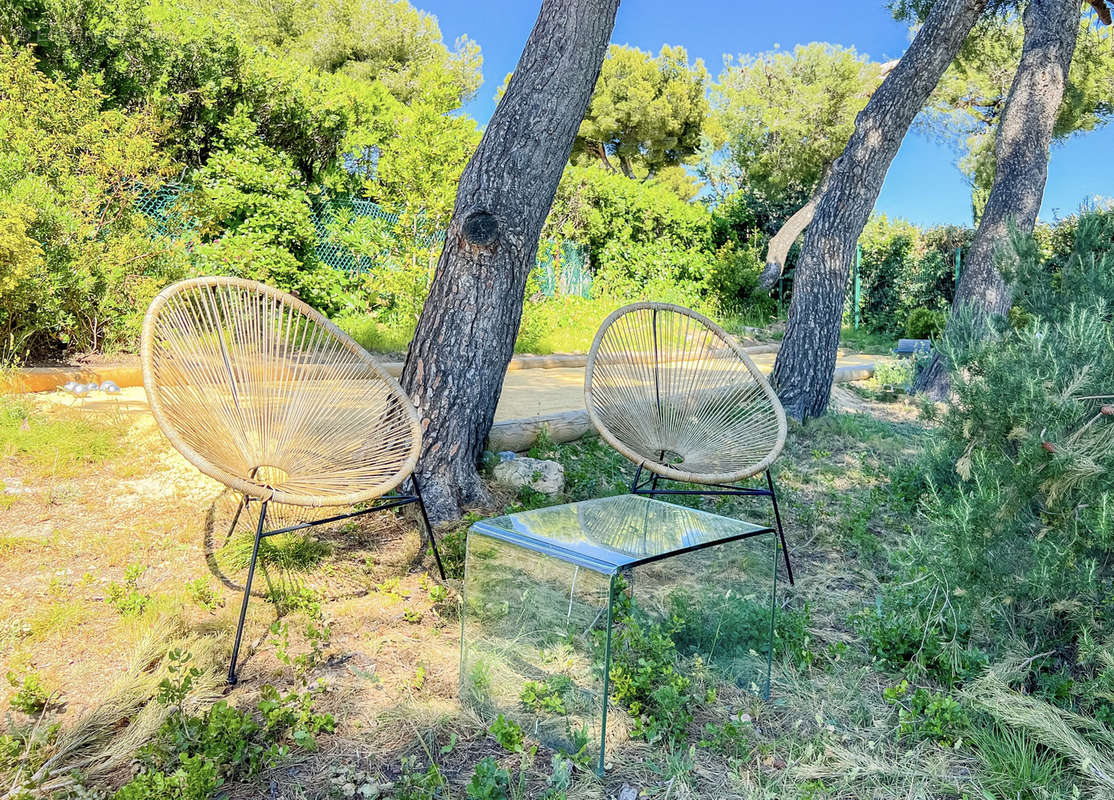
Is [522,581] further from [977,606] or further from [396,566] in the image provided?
[977,606]

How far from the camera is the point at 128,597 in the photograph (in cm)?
206

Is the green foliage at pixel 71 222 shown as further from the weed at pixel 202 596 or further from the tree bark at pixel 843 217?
the tree bark at pixel 843 217

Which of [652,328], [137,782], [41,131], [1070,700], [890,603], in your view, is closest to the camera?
[137,782]

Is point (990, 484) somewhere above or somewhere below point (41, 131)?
below

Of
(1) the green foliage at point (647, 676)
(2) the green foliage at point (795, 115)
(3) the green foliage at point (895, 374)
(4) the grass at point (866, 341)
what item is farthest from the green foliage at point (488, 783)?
(2) the green foliage at point (795, 115)

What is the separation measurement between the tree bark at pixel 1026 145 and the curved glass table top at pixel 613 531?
4273mm

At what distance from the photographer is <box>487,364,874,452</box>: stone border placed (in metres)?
3.40

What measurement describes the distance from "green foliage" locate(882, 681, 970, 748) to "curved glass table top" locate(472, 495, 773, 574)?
53 centimetres

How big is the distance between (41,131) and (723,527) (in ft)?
15.9

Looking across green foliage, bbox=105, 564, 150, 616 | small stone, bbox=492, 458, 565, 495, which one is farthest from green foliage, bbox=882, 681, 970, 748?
green foliage, bbox=105, 564, 150, 616

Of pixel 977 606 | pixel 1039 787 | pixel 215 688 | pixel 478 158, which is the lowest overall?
pixel 215 688

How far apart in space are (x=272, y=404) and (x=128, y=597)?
781mm

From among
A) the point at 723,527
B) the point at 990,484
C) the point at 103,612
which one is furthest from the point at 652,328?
the point at 103,612

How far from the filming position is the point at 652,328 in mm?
3164
